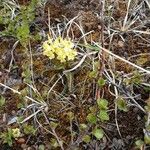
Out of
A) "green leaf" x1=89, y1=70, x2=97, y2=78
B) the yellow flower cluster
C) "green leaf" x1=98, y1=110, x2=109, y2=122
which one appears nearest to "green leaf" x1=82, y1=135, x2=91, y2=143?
"green leaf" x1=98, y1=110, x2=109, y2=122

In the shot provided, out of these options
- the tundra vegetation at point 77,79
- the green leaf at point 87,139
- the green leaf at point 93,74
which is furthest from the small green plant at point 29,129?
the green leaf at point 93,74

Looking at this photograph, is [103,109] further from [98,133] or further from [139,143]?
[139,143]

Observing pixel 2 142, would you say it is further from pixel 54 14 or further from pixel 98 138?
pixel 54 14

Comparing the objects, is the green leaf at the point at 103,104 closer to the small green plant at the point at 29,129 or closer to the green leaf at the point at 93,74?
the green leaf at the point at 93,74

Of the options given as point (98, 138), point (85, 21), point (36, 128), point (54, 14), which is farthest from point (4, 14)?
point (98, 138)

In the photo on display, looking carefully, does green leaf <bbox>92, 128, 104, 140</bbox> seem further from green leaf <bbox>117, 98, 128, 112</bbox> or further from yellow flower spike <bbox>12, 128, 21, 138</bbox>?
yellow flower spike <bbox>12, 128, 21, 138</bbox>

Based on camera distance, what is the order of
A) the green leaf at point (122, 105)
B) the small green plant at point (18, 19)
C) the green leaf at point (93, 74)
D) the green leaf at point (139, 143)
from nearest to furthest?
the green leaf at point (139, 143), the green leaf at point (122, 105), the green leaf at point (93, 74), the small green plant at point (18, 19)
